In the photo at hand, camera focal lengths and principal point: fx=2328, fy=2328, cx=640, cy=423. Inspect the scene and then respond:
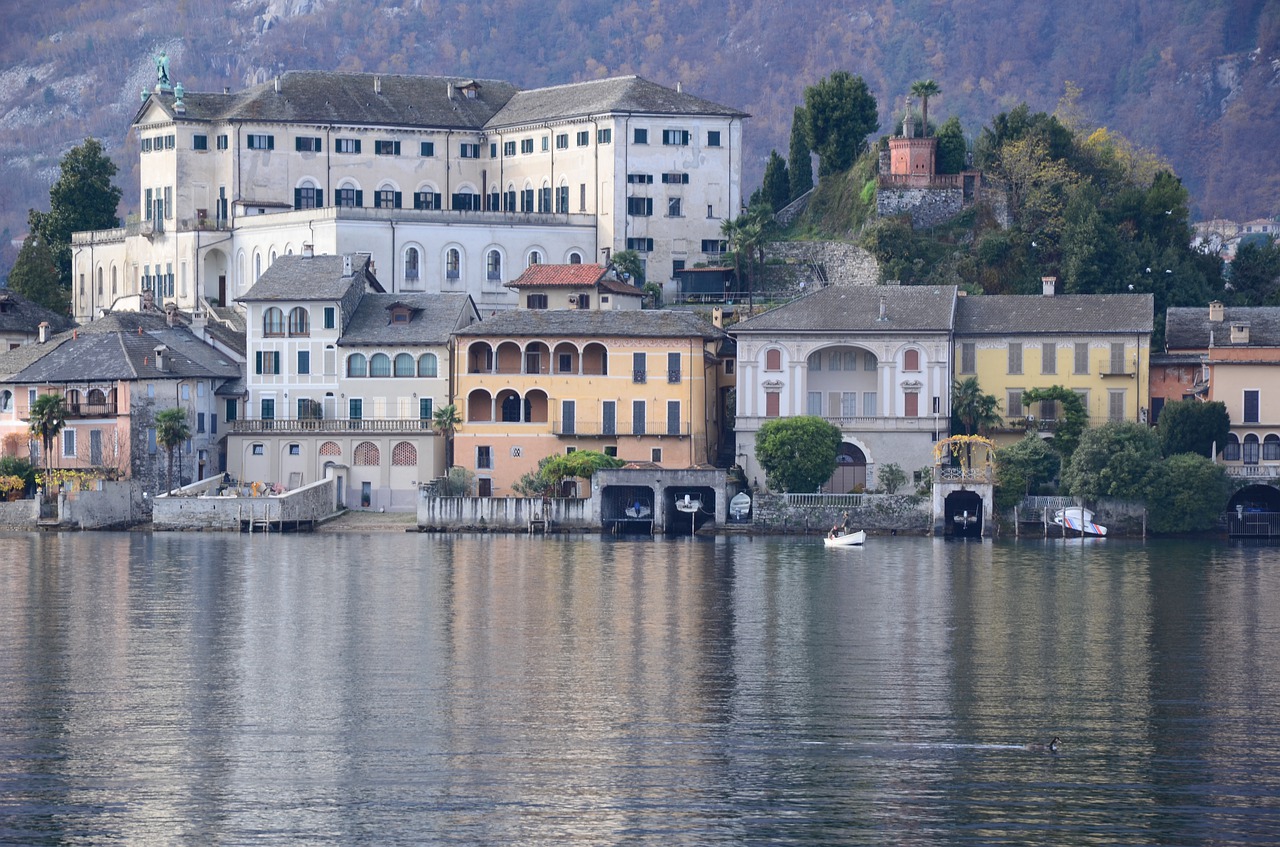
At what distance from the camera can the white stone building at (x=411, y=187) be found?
378 feet

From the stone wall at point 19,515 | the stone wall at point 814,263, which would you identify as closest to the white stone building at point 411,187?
the stone wall at point 814,263

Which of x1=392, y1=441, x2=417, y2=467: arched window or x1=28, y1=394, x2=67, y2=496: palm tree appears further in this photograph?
x1=392, y1=441, x2=417, y2=467: arched window

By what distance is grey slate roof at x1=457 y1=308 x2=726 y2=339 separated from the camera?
98688mm

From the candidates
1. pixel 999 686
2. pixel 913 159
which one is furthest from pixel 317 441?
pixel 999 686

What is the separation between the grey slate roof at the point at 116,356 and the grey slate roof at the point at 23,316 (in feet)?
20.3

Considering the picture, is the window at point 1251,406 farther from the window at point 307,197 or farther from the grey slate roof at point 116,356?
the window at point 307,197

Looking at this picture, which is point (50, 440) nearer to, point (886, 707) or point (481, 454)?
point (481, 454)

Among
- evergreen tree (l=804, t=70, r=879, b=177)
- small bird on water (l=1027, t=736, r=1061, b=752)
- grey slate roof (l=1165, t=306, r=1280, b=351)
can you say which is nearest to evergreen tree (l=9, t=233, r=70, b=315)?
evergreen tree (l=804, t=70, r=879, b=177)

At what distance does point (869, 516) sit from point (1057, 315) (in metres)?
12.4

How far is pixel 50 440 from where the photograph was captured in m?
99.6

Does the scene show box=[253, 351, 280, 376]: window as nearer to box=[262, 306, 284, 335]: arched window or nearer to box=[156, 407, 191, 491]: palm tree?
box=[262, 306, 284, 335]: arched window

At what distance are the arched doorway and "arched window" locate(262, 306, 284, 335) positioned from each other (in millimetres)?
Answer: 25211

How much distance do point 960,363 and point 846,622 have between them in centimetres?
3512

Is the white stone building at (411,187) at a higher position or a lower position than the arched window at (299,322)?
higher
